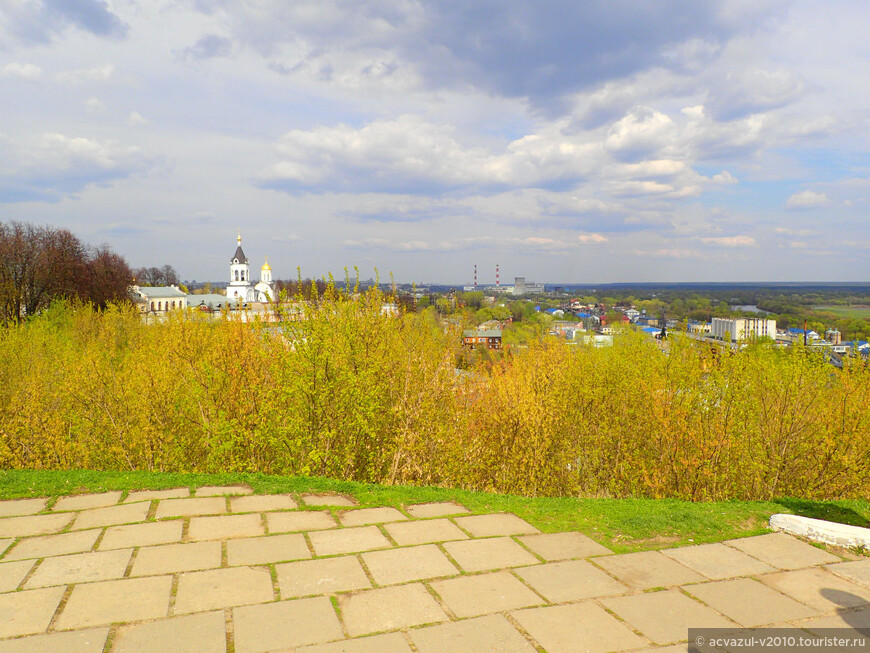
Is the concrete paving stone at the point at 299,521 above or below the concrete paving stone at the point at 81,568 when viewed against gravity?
below

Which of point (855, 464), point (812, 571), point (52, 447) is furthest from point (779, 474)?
point (52, 447)

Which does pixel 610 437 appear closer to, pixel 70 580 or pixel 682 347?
pixel 682 347

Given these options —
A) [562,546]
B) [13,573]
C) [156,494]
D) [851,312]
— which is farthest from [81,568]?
[851,312]

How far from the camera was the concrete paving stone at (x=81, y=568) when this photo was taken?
10.7 ft

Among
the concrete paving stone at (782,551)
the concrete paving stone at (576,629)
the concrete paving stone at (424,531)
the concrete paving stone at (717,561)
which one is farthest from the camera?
the concrete paving stone at (424,531)

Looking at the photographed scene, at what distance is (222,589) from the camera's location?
10.4ft

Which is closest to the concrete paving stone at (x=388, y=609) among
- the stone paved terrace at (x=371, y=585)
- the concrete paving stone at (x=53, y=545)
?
the stone paved terrace at (x=371, y=585)

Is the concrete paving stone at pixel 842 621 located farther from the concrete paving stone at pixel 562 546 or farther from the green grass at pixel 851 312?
the green grass at pixel 851 312

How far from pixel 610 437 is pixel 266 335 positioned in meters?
4.61

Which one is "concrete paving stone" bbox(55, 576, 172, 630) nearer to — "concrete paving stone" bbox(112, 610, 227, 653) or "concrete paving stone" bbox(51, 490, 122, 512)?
"concrete paving stone" bbox(112, 610, 227, 653)

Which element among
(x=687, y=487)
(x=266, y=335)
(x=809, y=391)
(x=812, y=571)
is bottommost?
(x=687, y=487)

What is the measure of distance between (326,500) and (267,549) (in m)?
1.10

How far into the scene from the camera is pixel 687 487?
7.11m

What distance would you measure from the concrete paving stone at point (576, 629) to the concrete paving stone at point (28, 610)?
7.50ft
